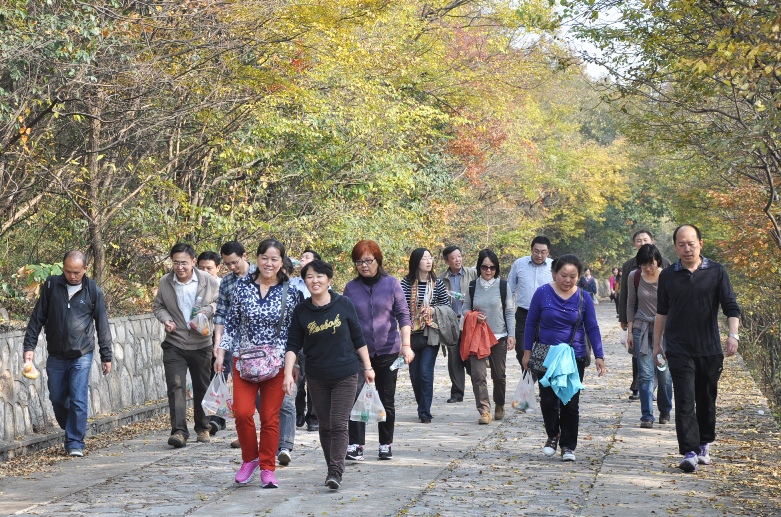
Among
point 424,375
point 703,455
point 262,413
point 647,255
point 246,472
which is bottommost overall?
→ point 703,455

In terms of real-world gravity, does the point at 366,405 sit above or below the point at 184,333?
below

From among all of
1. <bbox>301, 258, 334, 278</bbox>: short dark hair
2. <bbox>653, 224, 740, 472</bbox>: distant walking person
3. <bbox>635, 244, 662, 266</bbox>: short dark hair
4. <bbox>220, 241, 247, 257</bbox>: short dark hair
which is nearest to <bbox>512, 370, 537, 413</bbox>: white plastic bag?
<bbox>653, 224, 740, 472</bbox>: distant walking person

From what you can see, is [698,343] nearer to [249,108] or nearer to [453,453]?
[453,453]

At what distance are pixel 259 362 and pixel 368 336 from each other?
146 centimetres

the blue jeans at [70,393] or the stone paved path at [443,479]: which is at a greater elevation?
the blue jeans at [70,393]

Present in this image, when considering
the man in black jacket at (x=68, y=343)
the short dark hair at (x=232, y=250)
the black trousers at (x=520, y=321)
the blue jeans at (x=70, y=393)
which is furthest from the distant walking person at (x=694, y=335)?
the blue jeans at (x=70, y=393)

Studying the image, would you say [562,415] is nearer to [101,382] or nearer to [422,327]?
[422,327]

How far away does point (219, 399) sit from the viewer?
814cm

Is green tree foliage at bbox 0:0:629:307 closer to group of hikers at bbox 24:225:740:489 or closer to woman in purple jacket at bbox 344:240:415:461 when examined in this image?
group of hikers at bbox 24:225:740:489

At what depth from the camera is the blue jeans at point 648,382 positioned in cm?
1101

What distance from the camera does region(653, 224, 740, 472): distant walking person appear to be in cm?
838

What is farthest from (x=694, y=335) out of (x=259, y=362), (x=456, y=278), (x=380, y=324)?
(x=456, y=278)

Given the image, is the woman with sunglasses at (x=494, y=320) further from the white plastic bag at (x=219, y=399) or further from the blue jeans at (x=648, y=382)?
the white plastic bag at (x=219, y=399)

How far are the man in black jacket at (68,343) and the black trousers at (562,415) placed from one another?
399cm
